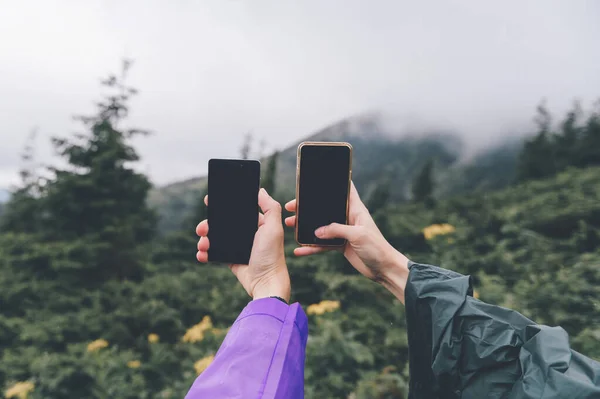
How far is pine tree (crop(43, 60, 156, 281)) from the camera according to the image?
978cm

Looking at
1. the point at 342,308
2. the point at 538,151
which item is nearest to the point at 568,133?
the point at 538,151

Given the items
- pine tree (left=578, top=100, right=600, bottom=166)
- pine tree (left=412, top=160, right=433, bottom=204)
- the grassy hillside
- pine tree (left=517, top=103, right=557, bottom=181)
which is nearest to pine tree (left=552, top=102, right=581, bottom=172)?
pine tree (left=517, top=103, right=557, bottom=181)

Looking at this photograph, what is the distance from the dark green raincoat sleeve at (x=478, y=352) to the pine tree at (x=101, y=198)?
9.88 metres

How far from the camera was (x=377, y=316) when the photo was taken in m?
4.02

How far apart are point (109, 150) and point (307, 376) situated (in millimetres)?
10748

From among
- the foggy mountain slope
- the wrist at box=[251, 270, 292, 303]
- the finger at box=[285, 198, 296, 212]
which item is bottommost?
the foggy mountain slope

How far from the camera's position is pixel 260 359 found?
1.09 meters

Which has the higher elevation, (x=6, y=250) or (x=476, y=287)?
(x=476, y=287)

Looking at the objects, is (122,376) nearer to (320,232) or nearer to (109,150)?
(320,232)

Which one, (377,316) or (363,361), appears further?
(377,316)

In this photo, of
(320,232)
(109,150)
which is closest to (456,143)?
(109,150)

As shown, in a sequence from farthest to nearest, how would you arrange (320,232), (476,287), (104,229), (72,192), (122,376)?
(72,192), (104,229), (122,376), (476,287), (320,232)

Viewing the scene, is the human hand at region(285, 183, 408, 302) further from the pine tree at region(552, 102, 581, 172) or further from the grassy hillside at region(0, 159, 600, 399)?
the pine tree at region(552, 102, 581, 172)

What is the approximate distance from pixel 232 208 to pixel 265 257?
1.03 ft
